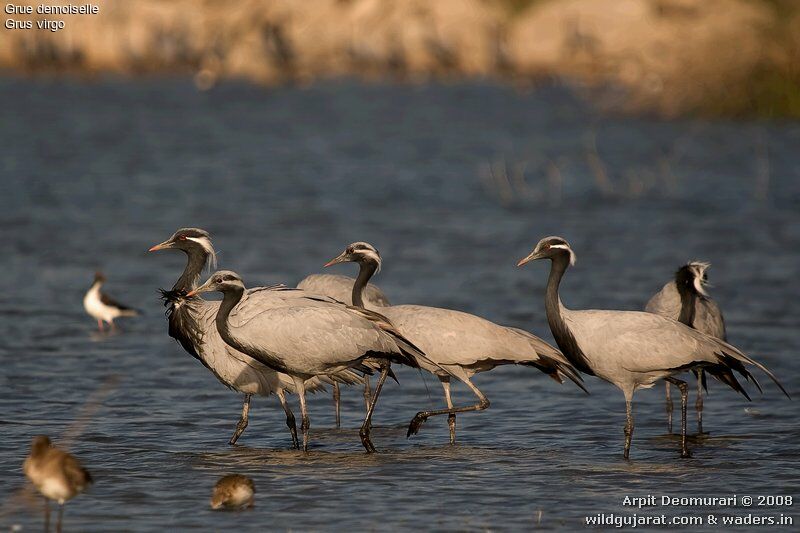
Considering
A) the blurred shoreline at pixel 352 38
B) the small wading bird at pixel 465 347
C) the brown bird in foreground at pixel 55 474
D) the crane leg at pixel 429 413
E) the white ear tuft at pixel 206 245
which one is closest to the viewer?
the brown bird in foreground at pixel 55 474

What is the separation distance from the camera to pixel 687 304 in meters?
13.5

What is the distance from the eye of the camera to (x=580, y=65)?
83438 millimetres

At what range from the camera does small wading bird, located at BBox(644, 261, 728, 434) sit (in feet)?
43.9

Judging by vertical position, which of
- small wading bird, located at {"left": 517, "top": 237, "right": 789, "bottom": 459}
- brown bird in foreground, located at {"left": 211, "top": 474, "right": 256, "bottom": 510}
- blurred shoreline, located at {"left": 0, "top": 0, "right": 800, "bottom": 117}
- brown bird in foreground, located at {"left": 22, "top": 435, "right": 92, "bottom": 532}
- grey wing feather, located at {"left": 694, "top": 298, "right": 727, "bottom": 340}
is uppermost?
blurred shoreline, located at {"left": 0, "top": 0, "right": 800, "bottom": 117}

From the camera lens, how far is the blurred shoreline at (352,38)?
8550cm

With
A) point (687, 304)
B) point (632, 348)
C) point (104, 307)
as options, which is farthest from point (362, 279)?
point (104, 307)

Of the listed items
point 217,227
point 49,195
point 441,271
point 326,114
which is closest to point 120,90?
point 326,114

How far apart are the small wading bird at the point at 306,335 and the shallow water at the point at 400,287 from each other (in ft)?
2.63

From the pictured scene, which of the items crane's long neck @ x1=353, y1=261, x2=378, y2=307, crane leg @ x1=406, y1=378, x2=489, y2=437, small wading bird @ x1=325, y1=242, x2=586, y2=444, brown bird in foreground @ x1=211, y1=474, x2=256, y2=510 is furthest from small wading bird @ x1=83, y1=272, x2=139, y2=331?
brown bird in foreground @ x1=211, y1=474, x2=256, y2=510

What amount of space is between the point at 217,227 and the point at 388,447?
16123mm

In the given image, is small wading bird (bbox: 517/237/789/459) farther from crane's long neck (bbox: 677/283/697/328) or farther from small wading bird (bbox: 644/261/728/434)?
crane's long neck (bbox: 677/283/697/328)

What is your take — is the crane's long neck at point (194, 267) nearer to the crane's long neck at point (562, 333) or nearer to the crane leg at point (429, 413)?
the crane leg at point (429, 413)

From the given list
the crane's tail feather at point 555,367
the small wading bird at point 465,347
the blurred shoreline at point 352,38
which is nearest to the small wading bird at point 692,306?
the crane's tail feather at point 555,367

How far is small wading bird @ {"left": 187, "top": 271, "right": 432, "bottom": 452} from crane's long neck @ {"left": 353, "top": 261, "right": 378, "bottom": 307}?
1002 millimetres
